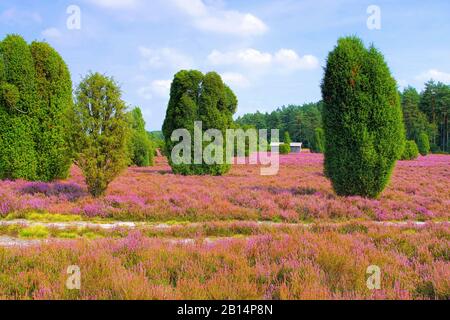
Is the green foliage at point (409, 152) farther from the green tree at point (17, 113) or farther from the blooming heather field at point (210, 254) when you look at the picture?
the green tree at point (17, 113)

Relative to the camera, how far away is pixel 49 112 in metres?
15.9

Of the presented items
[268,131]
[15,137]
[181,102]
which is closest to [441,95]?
[268,131]

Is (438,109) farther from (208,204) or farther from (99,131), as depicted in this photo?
(99,131)

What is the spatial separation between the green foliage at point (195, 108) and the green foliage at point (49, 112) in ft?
29.3

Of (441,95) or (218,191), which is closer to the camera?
(218,191)

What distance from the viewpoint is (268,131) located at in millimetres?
120312

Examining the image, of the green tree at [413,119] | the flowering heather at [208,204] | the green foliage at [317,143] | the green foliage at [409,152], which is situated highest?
the green tree at [413,119]

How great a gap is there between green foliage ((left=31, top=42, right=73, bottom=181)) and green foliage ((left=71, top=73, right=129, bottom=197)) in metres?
3.31

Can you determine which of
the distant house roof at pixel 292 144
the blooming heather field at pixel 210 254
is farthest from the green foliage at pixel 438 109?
the blooming heather field at pixel 210 254

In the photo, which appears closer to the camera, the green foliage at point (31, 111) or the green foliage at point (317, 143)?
the green foliage at point (31, 111)

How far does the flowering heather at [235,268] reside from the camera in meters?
4.35

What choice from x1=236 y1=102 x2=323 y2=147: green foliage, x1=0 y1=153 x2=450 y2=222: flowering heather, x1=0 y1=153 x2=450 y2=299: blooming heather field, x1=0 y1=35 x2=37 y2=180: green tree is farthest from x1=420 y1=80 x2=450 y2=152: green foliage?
x1=0 y1=35 x2=37 y2=180: green tree

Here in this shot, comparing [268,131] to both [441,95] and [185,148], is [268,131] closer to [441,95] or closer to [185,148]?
Result: [441,95]
